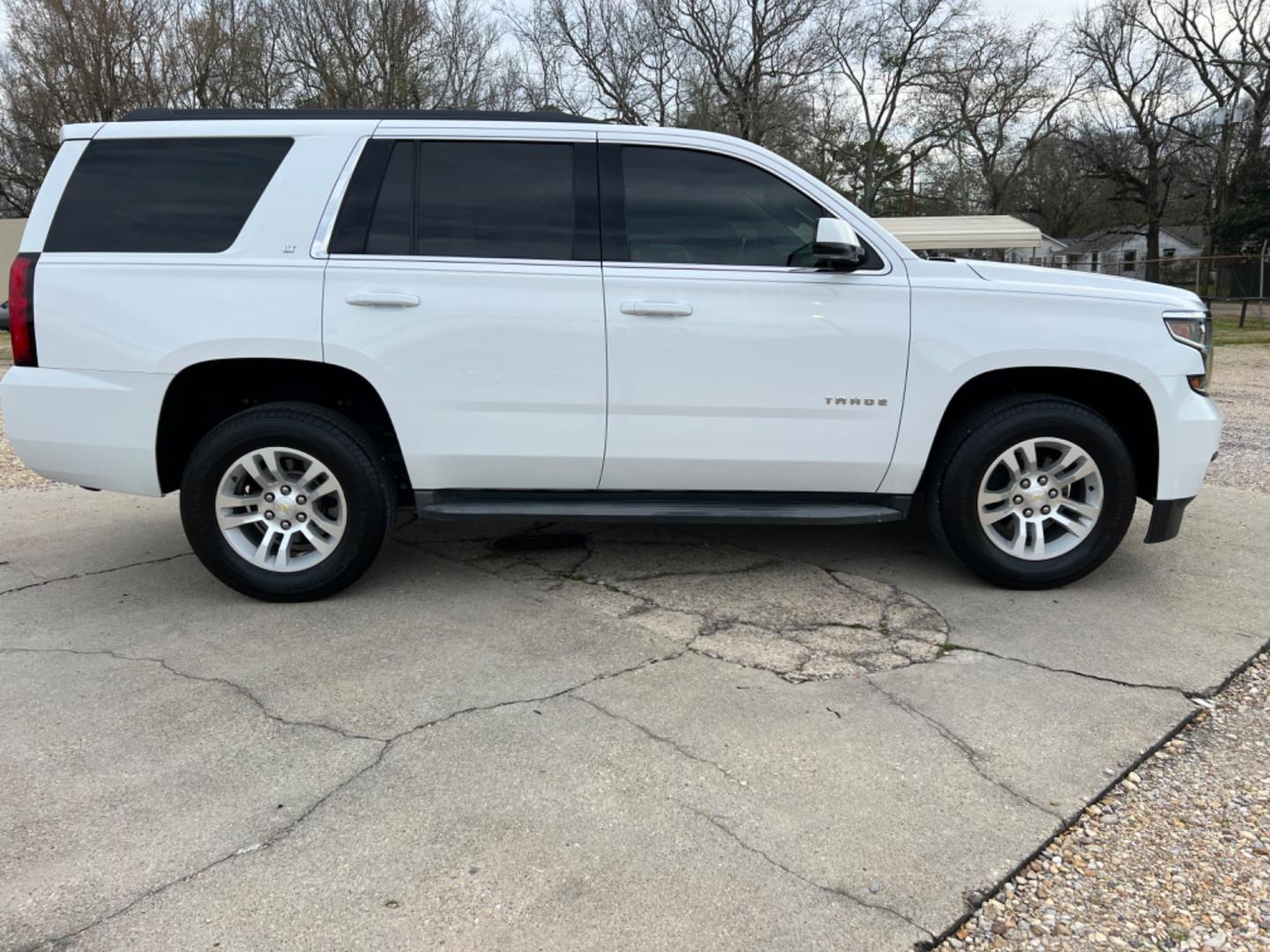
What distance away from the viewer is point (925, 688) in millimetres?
3150

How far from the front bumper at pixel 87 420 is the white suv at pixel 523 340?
0.04 ft

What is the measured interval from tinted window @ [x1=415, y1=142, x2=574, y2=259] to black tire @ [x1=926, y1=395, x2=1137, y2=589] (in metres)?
1.97

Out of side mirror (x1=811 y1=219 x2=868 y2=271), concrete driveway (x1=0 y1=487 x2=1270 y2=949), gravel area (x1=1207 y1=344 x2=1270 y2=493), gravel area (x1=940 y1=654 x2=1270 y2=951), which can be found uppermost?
side mirror (x1=811 y1=219 x2=868 y2=271)

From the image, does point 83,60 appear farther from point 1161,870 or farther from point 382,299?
point 1161,870

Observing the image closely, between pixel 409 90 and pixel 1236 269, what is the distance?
2569cm

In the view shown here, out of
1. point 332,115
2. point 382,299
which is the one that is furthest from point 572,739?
point 332,115

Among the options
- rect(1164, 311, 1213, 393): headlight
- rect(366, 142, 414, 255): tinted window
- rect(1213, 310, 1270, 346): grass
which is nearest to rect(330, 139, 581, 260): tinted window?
rect(366, 142, 414, 255): tinted window

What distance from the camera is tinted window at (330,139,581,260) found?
3.75 m

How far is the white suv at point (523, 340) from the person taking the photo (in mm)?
3674

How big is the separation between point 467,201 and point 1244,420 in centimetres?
863

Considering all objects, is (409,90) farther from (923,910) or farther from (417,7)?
(923,910)

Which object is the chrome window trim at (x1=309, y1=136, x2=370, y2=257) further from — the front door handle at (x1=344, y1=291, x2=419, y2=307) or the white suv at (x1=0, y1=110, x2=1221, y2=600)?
the front door handle at (x1=344, y1=291, x2=419, y2=307)

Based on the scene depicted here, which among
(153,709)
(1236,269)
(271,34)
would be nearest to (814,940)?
(153,709)

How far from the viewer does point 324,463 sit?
12.4 feet
